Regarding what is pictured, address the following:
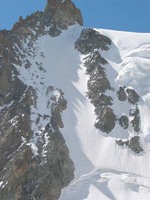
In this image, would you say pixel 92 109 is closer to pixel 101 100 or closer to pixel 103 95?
pixel 101 100

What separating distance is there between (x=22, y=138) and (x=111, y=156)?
10.6 meters

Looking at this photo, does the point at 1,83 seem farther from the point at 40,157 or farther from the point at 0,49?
the point at 40,157

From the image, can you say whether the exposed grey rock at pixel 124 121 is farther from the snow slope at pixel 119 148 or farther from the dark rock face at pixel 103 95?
the snow slope at pixel 119 148

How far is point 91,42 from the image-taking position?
65.4 metres

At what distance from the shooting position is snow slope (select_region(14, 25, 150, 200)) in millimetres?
38438

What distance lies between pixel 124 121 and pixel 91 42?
779 inches

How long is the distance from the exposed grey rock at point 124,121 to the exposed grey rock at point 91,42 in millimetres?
16787

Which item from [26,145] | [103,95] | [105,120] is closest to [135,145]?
[105,120]

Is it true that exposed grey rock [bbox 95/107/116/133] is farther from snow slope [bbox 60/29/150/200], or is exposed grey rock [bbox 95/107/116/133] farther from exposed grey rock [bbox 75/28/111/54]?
exposed grey rock [bbox 75/28/111/54]

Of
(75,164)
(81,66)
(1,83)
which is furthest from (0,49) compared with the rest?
(75,164)

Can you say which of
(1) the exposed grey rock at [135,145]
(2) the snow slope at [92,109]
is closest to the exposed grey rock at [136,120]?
(2) the snow slope at [92,109]

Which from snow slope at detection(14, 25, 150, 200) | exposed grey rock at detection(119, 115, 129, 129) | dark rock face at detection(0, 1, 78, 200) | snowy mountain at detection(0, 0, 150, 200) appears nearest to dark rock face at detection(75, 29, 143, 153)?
exposed grey rock at detection(119, 115, 129, 129)

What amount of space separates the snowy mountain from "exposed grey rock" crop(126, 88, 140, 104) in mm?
143

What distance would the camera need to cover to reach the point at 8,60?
2106 inches
